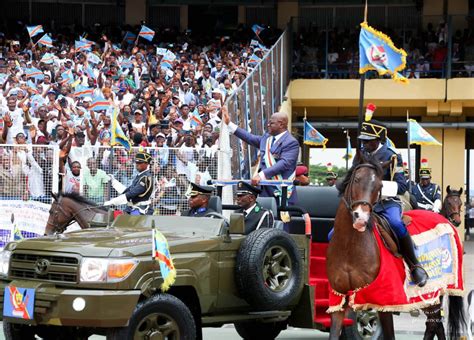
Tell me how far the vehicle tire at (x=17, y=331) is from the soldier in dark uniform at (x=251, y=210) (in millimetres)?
2414

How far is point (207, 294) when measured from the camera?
8.80 m

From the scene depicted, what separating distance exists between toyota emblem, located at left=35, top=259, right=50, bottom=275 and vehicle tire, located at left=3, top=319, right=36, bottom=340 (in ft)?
2.31

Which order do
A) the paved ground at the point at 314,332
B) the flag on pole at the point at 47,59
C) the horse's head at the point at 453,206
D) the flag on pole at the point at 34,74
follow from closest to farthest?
the paved ground at the point at 314,332 < the horse's head at the point at 453,206 < the flag on pole at the point at 34,74 < the flag on pole at the point at 47,59

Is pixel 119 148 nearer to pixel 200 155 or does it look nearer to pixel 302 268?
pixel 200 155

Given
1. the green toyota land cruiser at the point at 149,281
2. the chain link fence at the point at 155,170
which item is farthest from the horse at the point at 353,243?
the chain link fence at the point at 155,170

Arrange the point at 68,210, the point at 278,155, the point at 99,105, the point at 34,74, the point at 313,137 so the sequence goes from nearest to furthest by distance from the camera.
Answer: the point at 278,155 < the point at 68,210 < the point at 99,105 < the point at 34,74 < the point at 313,137

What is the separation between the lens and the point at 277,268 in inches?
365

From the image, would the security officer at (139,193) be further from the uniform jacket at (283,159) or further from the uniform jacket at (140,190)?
the uniform jacket at (283,159)

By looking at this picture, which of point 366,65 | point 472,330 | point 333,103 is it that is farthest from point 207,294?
point 333,103

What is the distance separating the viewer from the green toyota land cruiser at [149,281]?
7988mm

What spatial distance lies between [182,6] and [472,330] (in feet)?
83.7

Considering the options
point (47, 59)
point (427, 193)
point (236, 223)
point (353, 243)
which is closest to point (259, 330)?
point (236, 223)

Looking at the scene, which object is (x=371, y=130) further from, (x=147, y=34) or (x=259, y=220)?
(x=147, y=34)

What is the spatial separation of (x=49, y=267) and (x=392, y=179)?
3614mm
